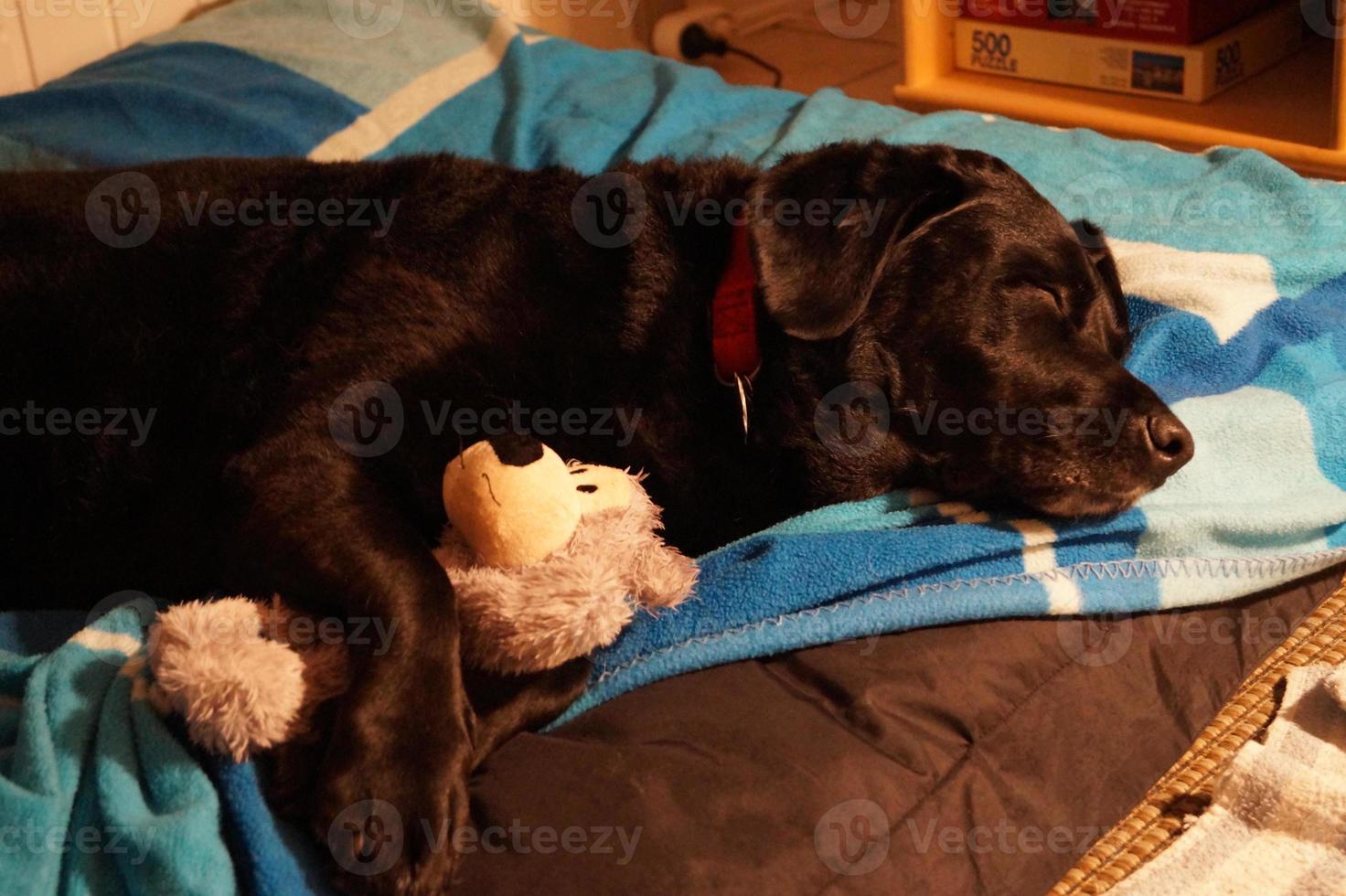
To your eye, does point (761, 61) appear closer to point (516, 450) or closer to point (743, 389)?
point (743, 389)

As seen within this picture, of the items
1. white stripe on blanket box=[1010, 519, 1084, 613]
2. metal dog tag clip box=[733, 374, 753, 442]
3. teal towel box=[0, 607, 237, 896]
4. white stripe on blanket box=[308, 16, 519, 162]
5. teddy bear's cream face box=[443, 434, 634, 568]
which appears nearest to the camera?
teal towel box=[0, 607, 237, 896]

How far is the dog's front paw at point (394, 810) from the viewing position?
3.87ft

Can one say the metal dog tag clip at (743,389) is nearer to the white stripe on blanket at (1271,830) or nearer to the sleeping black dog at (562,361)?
the sleeping black dog at (562,361)

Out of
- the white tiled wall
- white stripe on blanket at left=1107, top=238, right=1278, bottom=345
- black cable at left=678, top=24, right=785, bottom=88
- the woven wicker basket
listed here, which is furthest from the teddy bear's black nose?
black cable at left=678, top=24, right=785, bottom=88

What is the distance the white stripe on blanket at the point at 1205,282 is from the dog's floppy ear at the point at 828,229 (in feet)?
1.77

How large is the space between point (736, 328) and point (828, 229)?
0.60ft

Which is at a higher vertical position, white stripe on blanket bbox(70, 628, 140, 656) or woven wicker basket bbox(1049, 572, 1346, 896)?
white stripe on blanket bbox(70, 628, 140, 656)

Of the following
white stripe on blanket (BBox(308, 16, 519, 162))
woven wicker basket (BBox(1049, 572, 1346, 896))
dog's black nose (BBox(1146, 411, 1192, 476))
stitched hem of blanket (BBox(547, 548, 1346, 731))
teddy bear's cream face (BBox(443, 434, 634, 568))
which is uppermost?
white stripe on blanket (BBox(308, 16, 519, 162))

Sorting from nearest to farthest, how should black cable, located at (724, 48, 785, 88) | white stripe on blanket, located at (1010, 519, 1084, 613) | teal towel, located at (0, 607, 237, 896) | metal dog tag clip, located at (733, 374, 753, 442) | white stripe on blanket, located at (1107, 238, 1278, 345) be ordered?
teal towel, located at (0, 607, 237, 896) < white stripe on blanket, located at (1010, 519, 1084, 613) < metal dog tag clip, located at (733, 374, 753, 442) < white stripe on blanket, located at (1107, 238, 1278, 345) < black cable, located at (724, 48, 785, 88)

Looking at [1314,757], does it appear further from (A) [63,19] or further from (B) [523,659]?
(A) [63,19]

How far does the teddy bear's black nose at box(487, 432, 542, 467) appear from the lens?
136cm

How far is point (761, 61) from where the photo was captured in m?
4.73

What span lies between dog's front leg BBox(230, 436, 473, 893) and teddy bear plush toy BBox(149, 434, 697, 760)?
0.05 meters

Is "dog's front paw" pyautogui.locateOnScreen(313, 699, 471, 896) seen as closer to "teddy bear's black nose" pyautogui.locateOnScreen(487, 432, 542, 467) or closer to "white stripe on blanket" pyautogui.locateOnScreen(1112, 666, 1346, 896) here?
"teddy bear's black nose" pyautogui.locateOnScreen(487, 432, 542, 467)
